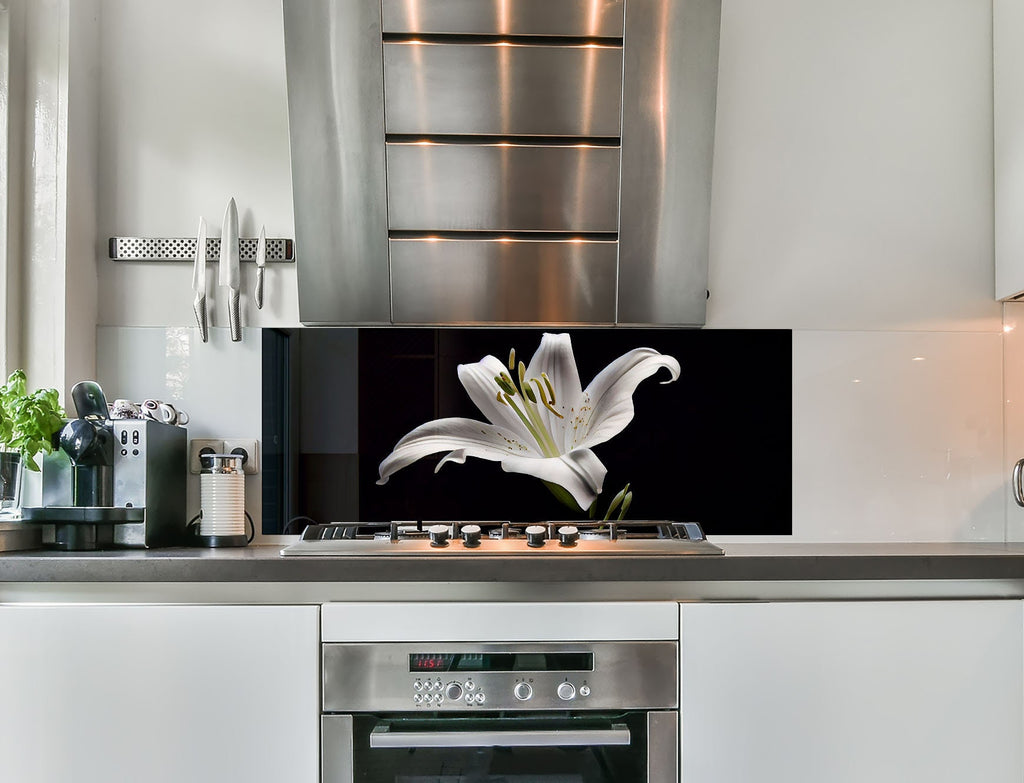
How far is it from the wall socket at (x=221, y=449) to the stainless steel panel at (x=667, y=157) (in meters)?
0.96

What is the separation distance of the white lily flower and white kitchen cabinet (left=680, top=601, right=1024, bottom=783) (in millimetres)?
623

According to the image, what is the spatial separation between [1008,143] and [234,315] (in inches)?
75.4

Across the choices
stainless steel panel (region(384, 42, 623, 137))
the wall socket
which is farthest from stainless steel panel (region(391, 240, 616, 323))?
the wall socket

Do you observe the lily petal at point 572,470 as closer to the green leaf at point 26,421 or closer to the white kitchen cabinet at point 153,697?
the white kitchen cabinet at point 153,697

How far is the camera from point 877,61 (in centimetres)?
222

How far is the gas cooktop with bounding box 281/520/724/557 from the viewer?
1682 mm

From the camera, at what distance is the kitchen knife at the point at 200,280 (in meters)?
2.12

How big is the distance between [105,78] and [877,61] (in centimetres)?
193

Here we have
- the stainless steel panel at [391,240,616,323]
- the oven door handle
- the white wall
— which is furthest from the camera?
the white wall

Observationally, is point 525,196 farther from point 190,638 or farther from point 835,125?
point 190,638

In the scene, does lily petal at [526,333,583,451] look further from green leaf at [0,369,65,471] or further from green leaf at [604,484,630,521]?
green leaf at [0,369,65,471]

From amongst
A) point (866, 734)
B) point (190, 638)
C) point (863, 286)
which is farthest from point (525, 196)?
point (866, 734)

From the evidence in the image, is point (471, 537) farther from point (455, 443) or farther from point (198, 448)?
point (198, 448)

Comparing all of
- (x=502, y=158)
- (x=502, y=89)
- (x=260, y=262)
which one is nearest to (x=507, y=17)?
(x=502, y=89)
